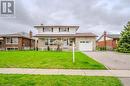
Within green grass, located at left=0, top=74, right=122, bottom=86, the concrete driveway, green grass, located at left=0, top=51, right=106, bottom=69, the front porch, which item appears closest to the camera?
green grass, located at left=0, top=74, right=122, bottom=86

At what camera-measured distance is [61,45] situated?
146ft

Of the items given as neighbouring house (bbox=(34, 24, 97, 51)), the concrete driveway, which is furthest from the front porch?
the concrete driveway

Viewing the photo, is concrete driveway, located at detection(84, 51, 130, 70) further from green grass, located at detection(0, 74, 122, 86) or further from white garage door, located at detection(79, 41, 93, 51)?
white garage door, located at detection(79, 41, 93, 51)

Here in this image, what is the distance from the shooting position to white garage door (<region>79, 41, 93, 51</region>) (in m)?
44.6

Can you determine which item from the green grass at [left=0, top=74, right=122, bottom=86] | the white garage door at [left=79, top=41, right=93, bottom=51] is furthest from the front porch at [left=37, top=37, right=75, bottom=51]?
the green grass at [left=0, top=74, right=122, bottom=86]

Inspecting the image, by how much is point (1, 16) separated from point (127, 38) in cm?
2223

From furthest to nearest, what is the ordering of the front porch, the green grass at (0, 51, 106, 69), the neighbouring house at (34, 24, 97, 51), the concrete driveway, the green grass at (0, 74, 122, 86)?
the front porch < the neighbouring house at (34, 24, 97, 51) < the concrete driveway < the green grass at (0, 51, 106, 69) < the green grass at (0, 74, 122, 86)

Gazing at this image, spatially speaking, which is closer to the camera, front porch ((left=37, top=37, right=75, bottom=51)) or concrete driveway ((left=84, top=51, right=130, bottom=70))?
concrete driveway ((left=84, top=51, right=130, bottom=70))

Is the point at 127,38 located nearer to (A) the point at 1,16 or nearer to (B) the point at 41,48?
(B) the point at 41,48

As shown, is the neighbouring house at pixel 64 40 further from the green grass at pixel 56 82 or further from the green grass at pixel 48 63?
the green grass at pixel 56 82

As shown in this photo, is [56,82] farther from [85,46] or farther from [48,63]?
[85,46]

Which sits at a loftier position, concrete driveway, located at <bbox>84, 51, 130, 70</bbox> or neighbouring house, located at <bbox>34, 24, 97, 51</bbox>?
neighbouring house, located at <bbox>34, 24, 97, 51</bbox>

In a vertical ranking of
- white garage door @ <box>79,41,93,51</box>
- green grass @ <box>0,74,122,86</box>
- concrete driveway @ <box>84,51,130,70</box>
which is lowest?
green grass @ <box>0,74,122,86</box>

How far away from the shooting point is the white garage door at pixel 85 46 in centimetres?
4456
